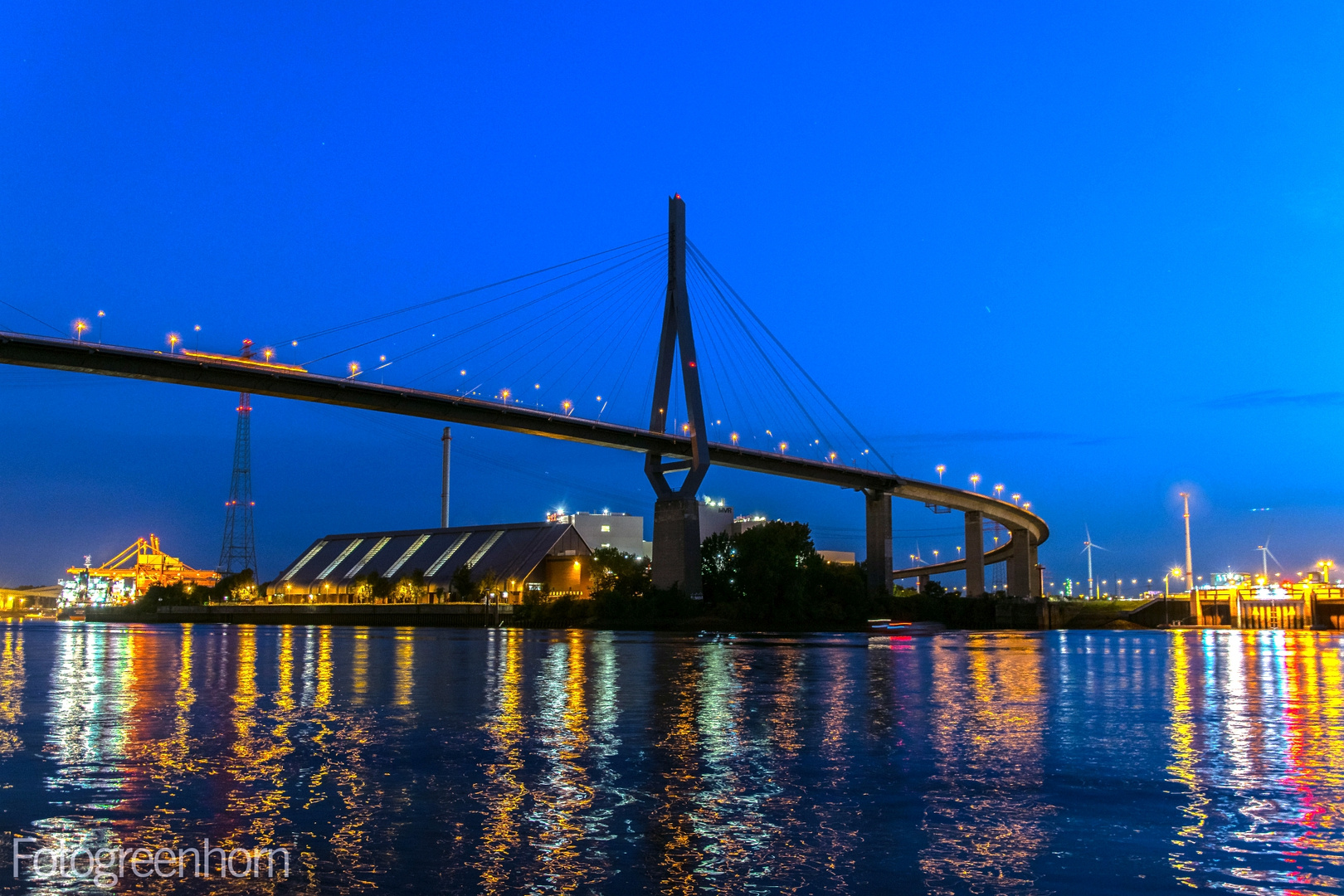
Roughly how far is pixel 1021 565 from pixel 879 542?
130 ft

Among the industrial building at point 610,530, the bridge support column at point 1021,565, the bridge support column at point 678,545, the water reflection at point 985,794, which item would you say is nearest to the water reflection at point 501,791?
the water reflection at point 985,794

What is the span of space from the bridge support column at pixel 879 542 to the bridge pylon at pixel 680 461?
24535 mm

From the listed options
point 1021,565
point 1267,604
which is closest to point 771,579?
point 1021,565

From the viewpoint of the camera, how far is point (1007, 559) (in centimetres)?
14562

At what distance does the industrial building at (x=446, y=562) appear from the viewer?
115 meters

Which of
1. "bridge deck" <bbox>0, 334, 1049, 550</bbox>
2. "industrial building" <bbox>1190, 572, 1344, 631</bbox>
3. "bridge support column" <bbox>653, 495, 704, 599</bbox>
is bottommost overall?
"industrial building" <bbox>1190, 572, 1344, 631</bbox>

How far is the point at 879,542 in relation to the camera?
9600cm

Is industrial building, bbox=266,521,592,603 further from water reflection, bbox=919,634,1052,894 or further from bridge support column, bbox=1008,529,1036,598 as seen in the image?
water reflection, bbox=919,634,1052,894

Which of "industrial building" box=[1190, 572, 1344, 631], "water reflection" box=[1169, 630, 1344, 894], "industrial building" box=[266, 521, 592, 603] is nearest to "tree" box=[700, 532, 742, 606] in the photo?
"industrial building" box=[266, 521, 592, 603]

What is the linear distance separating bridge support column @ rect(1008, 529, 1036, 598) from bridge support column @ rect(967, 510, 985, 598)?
9.95 m

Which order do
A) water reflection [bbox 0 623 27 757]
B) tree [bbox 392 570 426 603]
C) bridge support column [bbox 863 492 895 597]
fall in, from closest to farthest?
water reflection [bbox 0 623 27 757] < bridge support column [bbox 863 492 895 597] < tree [bbox 392 570 426 603]

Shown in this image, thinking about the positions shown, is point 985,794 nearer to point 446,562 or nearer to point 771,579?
point 771,579

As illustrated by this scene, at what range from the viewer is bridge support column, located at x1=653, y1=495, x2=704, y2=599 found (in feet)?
241

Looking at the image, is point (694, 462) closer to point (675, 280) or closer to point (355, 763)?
point (675, 280)
